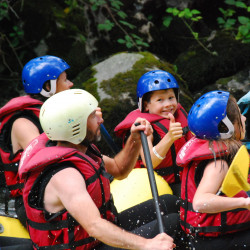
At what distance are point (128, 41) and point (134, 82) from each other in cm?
102

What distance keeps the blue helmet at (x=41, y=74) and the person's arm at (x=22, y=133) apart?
0.38 m

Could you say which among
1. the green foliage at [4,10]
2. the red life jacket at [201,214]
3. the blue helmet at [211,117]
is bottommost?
the red life jacket at [201,214]

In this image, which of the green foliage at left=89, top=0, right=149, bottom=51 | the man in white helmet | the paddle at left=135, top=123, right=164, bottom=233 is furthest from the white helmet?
the green foliage at left=89, top=0, right=149, bottom=51

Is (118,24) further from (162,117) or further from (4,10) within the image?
(162,117)

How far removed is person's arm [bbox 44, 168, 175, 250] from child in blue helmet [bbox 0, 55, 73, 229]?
120 centimetres

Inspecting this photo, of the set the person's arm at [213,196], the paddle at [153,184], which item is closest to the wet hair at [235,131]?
the person's arm at [213,196]

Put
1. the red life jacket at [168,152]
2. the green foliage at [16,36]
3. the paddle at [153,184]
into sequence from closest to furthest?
1. the paddle at [153,184]
2. the red life jacket at [168,152]
3. the green foliage at [16,36]

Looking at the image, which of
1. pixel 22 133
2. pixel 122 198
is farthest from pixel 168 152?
pixel 22 133

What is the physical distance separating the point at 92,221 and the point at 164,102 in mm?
1989

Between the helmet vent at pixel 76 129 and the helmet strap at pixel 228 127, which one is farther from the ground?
the helmet vent at pixel 76 129

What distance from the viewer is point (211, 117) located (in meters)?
3.06

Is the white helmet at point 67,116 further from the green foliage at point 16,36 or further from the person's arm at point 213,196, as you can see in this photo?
the green foliage at point 16,36

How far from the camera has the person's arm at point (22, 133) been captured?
3.98m

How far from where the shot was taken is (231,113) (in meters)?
3.11
